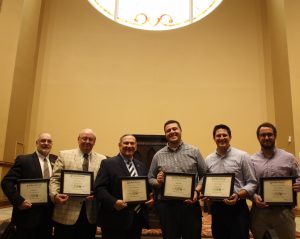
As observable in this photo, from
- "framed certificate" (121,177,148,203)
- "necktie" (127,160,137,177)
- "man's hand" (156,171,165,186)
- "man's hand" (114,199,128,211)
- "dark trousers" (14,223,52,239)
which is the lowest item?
"dark trousers" (14,223,52,239)

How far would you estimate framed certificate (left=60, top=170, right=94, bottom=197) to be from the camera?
2451mm

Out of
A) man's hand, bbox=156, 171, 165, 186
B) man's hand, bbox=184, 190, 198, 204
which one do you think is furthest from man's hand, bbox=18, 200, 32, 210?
man's hand, bbox=184, 190, 198, 204

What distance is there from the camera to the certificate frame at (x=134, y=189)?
2.33 meters

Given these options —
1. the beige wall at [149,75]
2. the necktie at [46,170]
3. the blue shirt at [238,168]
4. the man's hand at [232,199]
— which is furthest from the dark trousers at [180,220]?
the beige wall at [149,75]

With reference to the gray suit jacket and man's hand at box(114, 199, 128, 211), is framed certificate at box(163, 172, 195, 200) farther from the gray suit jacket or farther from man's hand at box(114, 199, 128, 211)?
the gray suit jacket

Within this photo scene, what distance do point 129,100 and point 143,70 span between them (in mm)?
753

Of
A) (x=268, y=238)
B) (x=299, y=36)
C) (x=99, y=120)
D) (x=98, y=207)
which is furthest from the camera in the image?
(x=99, y=120)

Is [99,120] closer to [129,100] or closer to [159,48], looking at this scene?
[129,100]

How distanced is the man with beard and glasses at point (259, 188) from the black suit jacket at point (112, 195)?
864mm

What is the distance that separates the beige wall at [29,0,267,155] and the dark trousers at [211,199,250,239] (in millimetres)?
4289

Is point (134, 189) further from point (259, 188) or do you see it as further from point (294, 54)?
point (294, 54)

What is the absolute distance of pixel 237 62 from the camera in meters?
7.07

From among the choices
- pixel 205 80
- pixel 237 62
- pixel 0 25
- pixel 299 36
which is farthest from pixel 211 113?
pixel 0 25

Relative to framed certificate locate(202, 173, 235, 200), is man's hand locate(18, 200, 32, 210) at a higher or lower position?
lower
